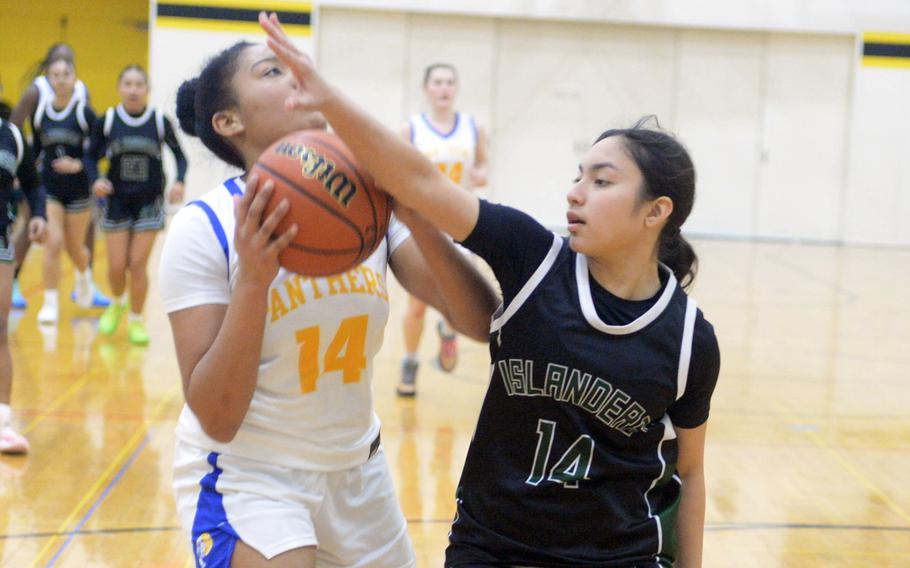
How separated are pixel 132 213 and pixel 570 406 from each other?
605cm

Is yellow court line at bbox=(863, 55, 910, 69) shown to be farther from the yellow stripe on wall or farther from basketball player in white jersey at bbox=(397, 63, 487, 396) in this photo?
basketball player in white jersey at bbox=(397, 63, 487, 396)

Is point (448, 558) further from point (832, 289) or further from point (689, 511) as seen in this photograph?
point (832, 289)

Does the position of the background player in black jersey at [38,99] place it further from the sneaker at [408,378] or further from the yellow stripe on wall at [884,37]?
the yellow stripe on wall at [884,37]

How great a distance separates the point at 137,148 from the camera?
7734 mm

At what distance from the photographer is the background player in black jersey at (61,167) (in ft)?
26.5

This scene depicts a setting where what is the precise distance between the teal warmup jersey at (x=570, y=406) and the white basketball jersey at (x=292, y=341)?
326 mm

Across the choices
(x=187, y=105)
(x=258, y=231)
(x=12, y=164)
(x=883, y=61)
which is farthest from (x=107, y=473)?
(x=883, y=61)

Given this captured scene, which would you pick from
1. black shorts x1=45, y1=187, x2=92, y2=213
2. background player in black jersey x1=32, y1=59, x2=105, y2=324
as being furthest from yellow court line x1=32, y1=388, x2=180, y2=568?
black shorts x1=45, y1=187, x2=92, y2=213

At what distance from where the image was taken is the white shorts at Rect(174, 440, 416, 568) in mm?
2244

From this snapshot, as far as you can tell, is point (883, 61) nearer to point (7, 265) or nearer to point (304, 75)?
point (7, 265)

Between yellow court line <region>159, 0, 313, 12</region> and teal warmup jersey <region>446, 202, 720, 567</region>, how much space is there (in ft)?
48.6

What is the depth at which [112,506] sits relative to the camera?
4.50m

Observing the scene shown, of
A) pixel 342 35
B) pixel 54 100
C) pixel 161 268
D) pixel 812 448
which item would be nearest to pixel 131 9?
pixel 342 35

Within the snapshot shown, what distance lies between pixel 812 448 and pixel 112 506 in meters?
3.55
